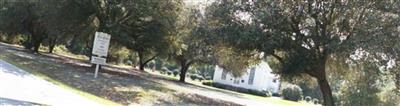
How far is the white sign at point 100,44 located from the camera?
2315 centimetres

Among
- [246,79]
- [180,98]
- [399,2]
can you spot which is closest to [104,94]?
[180,98]

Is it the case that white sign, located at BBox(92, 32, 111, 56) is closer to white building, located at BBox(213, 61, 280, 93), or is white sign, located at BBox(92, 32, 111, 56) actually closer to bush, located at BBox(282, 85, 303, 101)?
white building, located at BBox(213, 61, 280, 93)

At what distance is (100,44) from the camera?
23312 millimetres

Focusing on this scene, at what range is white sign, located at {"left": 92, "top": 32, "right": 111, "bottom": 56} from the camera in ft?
75.9

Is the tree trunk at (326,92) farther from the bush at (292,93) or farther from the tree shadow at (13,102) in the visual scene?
the bush at (292,93)

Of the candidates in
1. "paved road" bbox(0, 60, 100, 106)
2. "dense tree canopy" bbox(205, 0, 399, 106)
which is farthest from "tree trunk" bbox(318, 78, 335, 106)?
"paved road" bbox(0, 60, 100, 106)

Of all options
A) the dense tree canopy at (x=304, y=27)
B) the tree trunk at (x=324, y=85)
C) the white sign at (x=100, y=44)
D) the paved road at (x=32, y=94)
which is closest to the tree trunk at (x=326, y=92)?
the tree trunk at (x=324, y=85)

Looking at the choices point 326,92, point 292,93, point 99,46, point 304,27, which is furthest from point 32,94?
point 292,93

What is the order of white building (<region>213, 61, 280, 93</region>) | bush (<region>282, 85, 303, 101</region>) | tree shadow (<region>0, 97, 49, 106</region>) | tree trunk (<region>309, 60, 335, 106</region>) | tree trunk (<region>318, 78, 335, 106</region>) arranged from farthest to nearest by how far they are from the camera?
bush (<region>282, 85, 303, 101</region>)
white building (<region>213, 61, 280, 93</region>)
tree trunk (<region>318, 78, 335, 106</region>)
tree trunk (<region>309, 60, 335, 106</region>)
tree shadow (<region>0, 97, 49, 106</region>)

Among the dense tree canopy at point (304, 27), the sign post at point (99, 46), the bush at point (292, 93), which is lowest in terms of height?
the bush at point (292, 93)

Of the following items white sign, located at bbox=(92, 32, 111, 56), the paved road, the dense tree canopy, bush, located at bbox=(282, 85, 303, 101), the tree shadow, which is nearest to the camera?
the tree shadow

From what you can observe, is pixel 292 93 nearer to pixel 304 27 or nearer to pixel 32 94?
pixel 304 27

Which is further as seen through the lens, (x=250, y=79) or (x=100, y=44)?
(x=250, y=79)

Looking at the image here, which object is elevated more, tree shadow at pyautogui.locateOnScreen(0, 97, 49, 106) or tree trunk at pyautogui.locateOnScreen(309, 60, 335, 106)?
tree trunk at pyautogui.locateOnScreen(309, 60, 335, 106)
